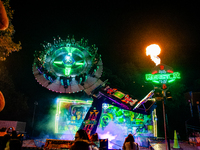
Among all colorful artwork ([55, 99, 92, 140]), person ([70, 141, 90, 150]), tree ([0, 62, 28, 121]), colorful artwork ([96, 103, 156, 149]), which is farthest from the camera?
tree ([0, 62, 28, 121])

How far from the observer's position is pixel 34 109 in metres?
23.0

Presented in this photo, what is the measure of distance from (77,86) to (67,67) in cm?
294

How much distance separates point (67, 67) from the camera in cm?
2109

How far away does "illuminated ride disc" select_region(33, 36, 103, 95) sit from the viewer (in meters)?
20.1

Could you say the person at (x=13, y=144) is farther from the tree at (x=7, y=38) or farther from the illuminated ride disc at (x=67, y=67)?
the illuminated ride disc at (x=67, y=67)

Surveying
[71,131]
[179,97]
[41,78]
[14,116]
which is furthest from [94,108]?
[179,97]

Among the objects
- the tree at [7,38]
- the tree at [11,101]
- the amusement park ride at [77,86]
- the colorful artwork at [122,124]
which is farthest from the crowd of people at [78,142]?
the tree at [11,101]

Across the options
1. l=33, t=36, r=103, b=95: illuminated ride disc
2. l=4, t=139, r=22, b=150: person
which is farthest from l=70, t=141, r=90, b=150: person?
l=33, t=36, r=103, b=95: illuminated ride disc

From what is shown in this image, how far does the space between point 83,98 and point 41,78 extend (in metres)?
6.46

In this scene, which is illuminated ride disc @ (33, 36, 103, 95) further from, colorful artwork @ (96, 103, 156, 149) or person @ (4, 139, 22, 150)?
person @ (4, 139, 22, 150)

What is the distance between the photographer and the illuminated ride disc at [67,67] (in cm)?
2012

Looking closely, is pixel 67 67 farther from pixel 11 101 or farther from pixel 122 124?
pixel 122 124

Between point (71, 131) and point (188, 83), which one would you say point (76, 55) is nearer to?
point (71, 131)

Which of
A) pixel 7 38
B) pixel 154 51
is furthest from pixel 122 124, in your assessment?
pixel 7 38
